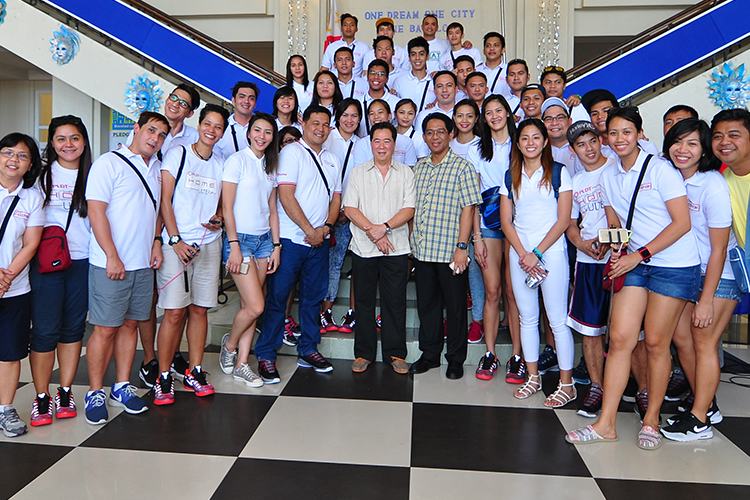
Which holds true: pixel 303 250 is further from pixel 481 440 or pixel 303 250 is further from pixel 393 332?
pixel 481 440

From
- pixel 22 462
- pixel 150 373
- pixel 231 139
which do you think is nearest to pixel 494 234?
pixel 231 139

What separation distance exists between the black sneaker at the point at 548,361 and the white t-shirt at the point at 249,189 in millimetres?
2036

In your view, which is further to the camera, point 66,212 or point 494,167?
point 494,167

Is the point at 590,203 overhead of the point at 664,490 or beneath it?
overhead

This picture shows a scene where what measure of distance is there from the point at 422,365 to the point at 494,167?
1.39 meters

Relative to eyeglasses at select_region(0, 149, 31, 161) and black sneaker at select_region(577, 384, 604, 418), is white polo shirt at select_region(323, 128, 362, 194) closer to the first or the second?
eyeglasses at select_region(0, 149, 31, 161)

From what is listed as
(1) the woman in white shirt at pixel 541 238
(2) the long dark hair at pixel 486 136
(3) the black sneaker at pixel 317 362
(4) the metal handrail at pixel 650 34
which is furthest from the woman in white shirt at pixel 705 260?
(4) the metal handrail at pixel 650 34

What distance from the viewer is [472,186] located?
11.1 ft

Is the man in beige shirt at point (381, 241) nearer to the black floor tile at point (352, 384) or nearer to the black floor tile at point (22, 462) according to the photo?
the black floor tile at point (352, 384)

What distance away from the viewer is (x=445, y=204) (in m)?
3.42

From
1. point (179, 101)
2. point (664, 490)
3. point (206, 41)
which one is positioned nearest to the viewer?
point (664, 490)

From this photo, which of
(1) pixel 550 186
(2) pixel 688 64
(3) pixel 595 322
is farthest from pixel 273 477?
(2) pixel 688 64

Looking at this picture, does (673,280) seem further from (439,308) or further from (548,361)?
(439,308)

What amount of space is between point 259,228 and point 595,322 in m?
2.01
